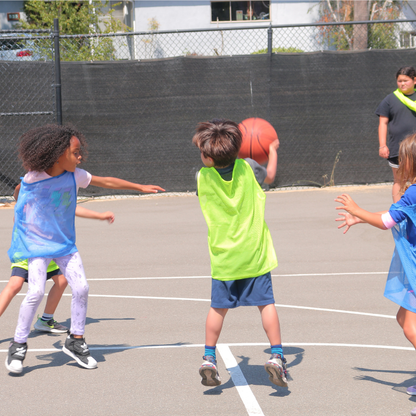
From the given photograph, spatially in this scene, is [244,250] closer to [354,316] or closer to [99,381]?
[99,381]

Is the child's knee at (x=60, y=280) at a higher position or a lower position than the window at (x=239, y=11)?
lower

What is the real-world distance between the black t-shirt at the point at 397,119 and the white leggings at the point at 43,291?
17.2 ft

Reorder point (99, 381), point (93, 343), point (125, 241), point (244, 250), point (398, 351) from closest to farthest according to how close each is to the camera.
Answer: point (244, 250) < point (99, 381) < point (398, 351) < point (93, 343) < point (125, 241)

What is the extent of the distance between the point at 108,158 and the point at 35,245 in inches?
294

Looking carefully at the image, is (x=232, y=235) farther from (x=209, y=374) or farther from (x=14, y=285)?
(x=14, y=285)

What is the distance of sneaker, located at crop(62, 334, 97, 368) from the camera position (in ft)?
14.6

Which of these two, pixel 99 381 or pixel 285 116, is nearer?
pixel 99 381

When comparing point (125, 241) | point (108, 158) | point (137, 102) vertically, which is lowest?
point (125, 241)

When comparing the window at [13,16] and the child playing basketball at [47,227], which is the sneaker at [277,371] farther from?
the window at [13,16]

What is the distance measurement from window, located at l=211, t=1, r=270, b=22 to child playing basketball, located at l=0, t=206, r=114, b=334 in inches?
1023

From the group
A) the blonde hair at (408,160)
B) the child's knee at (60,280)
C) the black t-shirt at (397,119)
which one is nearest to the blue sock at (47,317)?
the child's knee at (60,280)

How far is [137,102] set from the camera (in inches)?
464

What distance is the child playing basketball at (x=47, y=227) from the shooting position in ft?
14.4

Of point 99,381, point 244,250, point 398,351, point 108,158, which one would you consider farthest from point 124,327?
point 108,158
